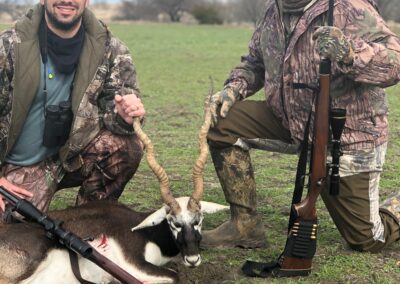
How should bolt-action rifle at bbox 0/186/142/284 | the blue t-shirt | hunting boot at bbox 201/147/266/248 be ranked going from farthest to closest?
1. hunting boot at bbox 201/147/266/248
2. the blue t-shirt
3. bolt-action rifle at bbox 0/186/142/284

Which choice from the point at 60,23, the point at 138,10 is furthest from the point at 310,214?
the point at 138,10

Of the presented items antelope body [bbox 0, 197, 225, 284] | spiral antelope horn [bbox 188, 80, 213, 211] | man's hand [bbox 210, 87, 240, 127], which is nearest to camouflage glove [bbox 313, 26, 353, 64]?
spiral antelope horn [bbox 188, 80, 213, 211]

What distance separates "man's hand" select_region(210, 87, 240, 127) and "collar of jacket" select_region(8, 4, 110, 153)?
103 centimetres

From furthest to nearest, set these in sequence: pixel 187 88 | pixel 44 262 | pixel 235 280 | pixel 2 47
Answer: pixel 187 88 → pixel 2 47 → pixel 235 280 → pixel 44 262

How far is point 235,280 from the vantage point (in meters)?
4.91

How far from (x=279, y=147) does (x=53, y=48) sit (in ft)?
7.00

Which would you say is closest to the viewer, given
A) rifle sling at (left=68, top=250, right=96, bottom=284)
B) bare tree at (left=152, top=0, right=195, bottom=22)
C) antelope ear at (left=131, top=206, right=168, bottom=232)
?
rifle sling at (left=68, top=250, right=96, bottom=284)

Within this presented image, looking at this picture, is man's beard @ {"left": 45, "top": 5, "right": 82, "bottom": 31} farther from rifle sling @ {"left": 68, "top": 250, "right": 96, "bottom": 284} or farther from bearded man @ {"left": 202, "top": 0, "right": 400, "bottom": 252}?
rifle sling @ {"left": 68, "top": 250, "right": 96, "bottom": 284}

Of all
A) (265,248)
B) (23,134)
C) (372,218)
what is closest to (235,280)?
(265,248)

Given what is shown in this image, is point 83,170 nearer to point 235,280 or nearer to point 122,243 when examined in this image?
point 122,243

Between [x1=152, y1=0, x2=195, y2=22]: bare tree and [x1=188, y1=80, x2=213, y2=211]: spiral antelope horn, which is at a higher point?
[x1=188, y1=80, x2=213, y2=211]: spiral antelope horn

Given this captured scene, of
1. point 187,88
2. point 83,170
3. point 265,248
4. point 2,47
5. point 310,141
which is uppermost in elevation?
point 2,47

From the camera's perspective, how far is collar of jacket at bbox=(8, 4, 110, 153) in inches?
210

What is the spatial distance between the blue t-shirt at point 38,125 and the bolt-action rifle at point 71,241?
1115 mm
